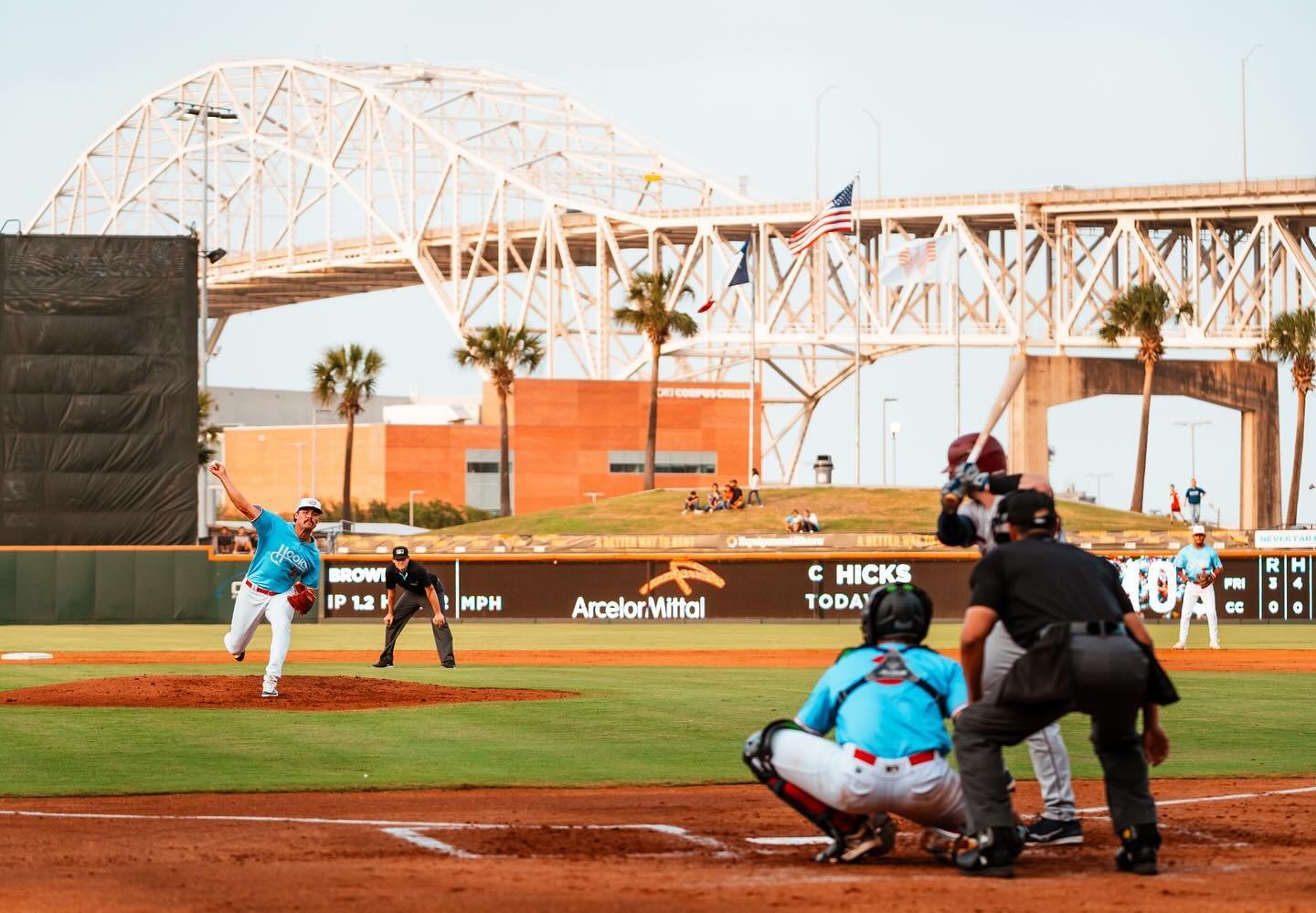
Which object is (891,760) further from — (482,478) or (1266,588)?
(482,478)

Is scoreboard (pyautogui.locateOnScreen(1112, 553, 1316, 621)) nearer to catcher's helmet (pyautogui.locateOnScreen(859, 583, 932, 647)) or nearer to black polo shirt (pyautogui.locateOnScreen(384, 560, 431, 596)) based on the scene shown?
black polo shirt (pyautogui.locateOnScreen(384, 560, 431, 596))

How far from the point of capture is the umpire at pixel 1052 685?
7484mm

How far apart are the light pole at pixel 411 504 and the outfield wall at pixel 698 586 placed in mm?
49545

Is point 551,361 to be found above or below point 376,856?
above

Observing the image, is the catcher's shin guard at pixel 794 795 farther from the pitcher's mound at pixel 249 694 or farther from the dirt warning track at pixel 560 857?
the pitcher's mound at pixel 249 694

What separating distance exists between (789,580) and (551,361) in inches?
2469

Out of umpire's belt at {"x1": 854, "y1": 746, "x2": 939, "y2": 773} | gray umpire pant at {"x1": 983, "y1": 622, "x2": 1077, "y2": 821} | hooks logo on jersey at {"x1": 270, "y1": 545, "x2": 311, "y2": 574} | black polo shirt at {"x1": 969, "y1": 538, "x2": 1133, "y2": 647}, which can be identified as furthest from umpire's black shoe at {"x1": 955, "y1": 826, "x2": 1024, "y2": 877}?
hooks logo on jersey at {"x1": 270, "y1": 545, "x2": 311, "y2": 574}

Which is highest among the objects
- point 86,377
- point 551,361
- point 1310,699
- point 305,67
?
point 305,67

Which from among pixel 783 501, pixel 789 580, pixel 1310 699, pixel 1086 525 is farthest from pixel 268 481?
pixel 1310 699

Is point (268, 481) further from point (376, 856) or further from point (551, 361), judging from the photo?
point (376, 856)

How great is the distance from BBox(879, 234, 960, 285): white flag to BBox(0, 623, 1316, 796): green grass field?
1704 inches

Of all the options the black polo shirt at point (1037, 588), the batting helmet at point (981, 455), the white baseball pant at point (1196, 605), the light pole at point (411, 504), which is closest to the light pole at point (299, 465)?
the light pole at point (411, 504)

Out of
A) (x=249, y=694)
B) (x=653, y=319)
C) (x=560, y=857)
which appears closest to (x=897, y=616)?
(x=560, y=857)

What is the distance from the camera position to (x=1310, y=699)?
18.4 metres
